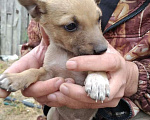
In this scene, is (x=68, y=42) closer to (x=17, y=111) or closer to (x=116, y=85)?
(x=116, y=85)

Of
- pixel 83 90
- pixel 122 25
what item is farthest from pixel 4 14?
pixel 83 90

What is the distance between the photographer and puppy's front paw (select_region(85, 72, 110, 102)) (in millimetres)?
1554

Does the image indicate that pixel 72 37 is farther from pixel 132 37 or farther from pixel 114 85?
pixel 132 37

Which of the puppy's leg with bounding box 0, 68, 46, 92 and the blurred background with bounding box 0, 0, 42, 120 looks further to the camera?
the blurred background with bounding box 0, 0, 42, 120

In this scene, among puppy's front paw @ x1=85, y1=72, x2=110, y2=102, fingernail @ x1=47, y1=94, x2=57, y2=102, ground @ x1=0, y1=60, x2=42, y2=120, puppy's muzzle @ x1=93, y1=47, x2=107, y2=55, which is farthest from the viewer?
ground @ x1=0, y1=60, x2=42, y2=120

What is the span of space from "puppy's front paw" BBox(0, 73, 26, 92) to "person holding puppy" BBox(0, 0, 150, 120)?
0.07 m

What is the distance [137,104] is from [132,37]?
737 mm

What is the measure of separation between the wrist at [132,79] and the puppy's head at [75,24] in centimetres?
47

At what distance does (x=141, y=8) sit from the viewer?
83.7 inches

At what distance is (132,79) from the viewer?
2.02m

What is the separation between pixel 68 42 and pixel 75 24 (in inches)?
7.8

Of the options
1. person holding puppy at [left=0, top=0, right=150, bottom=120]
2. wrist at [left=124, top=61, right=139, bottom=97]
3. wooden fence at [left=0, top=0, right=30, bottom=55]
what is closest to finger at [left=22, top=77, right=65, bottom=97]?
person holding puppy at [left=0, top=0, right=150, bottom=120]

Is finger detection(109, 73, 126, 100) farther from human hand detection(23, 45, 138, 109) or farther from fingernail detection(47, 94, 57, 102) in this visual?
fingernail detection(47, 94, 57, 102)

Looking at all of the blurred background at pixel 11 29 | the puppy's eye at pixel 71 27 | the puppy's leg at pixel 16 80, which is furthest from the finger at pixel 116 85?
the blurred background at pixel 11 29
